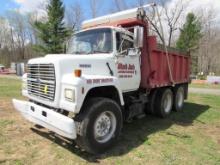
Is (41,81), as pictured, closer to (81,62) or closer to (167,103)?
(81,62)

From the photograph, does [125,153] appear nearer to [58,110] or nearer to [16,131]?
[58,110]

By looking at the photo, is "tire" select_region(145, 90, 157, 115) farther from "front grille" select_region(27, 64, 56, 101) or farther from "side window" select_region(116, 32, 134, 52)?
"front grille" select_region(27, 64, 56, 101)

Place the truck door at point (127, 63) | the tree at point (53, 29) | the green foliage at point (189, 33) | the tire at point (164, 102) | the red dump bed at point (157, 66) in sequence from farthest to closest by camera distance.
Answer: the green foliage at point (189, 33), the tree at point (53, 29), the tire at point (164, 102), the red dump bed at point (157, 66), the truck door at point (127, 63)

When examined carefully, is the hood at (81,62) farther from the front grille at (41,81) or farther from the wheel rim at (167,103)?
the wheel rim at (167,103)

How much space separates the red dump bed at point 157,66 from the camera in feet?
23.1

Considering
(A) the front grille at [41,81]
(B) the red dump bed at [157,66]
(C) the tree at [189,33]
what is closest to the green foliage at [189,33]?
(C) the tree at [189,33]

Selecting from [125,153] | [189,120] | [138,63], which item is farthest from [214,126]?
[125,153]

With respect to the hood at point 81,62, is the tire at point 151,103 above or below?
below

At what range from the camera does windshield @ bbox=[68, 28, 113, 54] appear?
Result: 589cm

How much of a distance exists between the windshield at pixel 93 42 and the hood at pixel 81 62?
0.99ft

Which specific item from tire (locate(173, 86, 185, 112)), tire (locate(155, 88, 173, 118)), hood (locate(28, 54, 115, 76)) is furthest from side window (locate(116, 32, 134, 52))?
tire (locate(173, 86, 185, 112))

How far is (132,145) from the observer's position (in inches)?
222

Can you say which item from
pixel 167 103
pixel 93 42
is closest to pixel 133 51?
pixel 93 42

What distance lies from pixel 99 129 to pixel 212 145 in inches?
107
